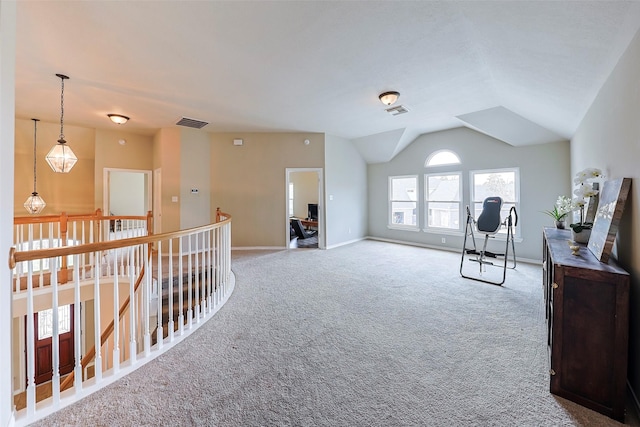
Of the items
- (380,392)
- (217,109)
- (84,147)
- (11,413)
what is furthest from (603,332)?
(84,147)

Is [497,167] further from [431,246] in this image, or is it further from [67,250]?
[67,250]

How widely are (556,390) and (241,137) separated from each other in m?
6.19

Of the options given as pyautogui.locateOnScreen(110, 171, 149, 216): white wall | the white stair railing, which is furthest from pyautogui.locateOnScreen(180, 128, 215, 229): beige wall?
pyautogui.locateOnScreen(110, 171, 149, 216): white wall

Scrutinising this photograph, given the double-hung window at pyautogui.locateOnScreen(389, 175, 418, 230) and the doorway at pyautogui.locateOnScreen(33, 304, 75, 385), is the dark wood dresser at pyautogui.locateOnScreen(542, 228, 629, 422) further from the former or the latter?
the doorway at pyautogui.locateOnScreen(33, 304, 75, 385)

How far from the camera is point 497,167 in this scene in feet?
16.9

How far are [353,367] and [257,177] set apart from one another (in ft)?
15.8

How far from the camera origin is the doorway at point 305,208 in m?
6.04

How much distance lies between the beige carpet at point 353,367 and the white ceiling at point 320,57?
246 centimetres

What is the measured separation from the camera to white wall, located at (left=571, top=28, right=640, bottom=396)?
5.11 feet

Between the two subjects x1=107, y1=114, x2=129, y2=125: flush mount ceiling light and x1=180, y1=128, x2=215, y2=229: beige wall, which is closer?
x1=107, y1=114, x2=129, y2=125: flush mount ceiling light

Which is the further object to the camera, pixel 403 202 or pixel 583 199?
pixel 403 202

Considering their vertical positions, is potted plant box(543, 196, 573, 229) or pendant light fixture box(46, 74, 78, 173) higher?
pendant light fixture box(46, 74, 78, 173)

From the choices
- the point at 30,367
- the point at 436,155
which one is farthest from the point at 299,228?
the point at 30,367

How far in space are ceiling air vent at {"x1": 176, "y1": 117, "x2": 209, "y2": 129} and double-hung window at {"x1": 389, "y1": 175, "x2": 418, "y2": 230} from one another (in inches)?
193
